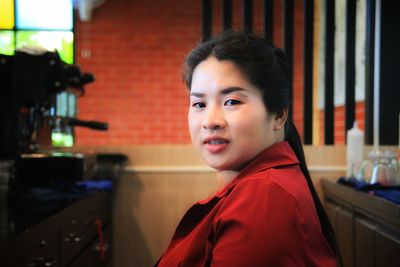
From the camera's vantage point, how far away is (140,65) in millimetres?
4477

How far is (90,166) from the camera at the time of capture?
2.33 meters

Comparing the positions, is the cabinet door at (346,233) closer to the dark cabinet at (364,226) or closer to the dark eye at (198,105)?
the dark cabinet at (364,226)

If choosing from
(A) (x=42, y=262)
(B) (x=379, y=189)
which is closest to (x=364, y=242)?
(B) (x=379, y=189)

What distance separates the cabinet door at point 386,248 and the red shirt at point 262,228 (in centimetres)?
88

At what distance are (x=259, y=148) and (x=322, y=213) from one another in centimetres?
23

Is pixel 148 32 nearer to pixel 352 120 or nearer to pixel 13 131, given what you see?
pixel 352 120

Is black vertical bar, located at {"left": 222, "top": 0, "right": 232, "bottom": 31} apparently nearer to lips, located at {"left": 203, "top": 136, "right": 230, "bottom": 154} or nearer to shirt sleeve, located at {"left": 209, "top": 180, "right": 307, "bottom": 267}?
lips, located at {"left": 203, "top": 136, "right": 230, "bottom": 154}

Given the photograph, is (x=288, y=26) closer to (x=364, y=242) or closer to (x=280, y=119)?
(x=364, y=242)

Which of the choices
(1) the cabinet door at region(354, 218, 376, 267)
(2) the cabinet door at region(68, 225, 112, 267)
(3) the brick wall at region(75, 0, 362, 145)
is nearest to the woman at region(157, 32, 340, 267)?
(1) the cabinet door at region(354, 218, 376, 267)

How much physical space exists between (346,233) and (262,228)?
5.24 feet

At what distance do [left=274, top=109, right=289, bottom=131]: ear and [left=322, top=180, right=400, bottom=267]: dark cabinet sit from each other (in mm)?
753

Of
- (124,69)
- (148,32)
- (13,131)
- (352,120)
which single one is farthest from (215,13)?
(13,131)

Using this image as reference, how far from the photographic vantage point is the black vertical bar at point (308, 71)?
2.73 meters

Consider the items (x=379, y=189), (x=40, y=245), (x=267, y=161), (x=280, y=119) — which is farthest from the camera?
(x=379, y=189)
